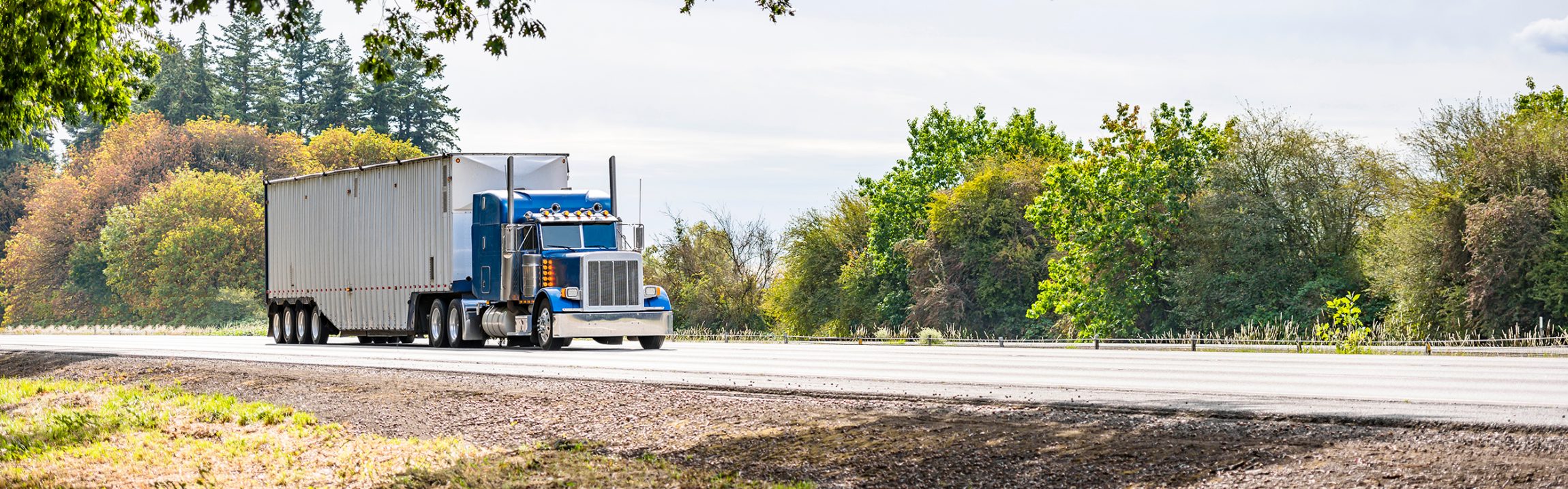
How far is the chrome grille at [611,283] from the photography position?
28.3 meters

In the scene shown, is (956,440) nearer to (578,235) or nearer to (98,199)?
(578,235)

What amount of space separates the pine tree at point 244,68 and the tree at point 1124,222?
6994cm

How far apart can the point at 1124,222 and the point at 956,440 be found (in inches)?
1740

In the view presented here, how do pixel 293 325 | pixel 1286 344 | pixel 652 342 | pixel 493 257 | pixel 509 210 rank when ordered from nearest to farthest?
1. pixel 509 210
2. pixel 652 342
3. pixel 493 257
4. pixel 1286 344
5. pixel 293 325

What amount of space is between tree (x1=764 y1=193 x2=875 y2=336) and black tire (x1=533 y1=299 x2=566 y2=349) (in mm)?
31855

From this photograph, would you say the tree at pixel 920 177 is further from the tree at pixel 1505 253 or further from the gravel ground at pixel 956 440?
the gravel ground at pixel 956 440

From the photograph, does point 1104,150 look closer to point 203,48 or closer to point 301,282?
point 301,282

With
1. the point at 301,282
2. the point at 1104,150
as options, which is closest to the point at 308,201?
the point at 301,282

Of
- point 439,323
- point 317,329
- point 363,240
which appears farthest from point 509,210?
point 317,329

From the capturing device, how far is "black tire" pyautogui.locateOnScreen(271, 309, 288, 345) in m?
37.8

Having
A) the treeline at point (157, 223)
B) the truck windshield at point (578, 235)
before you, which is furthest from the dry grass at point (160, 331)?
the truck windshield at point (578, 235)

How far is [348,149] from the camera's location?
8662 centimetres

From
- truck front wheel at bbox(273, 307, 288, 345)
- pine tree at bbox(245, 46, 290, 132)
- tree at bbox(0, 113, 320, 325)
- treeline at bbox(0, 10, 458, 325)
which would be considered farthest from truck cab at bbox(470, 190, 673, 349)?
pine tree at bbox(245, 46, 290, 132)

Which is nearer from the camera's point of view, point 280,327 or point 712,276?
point 280,327
